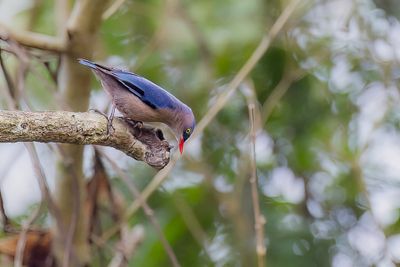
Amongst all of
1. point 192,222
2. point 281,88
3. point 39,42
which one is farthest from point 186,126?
point 281,88

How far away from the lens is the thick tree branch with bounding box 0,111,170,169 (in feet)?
6.86

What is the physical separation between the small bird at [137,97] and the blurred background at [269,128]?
1718mm

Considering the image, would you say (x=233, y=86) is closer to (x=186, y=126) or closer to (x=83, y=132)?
(x=186, y=126)

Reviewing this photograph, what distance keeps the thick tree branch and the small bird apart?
0.54 feet

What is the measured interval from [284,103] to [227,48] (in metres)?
0.50

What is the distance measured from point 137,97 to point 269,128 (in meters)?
2.22

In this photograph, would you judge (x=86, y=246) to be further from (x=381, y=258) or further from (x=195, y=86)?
(x=381, y=258)

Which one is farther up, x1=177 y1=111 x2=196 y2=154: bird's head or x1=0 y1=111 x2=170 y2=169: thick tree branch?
x1=0 y1=111 x2=170 y2=169: thick tree branch

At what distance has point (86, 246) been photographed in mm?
3816

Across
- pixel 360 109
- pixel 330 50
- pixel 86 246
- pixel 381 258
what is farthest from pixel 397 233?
pixel 86 246

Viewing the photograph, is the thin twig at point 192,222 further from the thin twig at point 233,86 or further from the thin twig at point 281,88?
the thin twig at point 233,86

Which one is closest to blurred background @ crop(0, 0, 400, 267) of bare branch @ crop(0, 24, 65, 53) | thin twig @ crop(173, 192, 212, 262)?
thin twig @ crop(173, 192, 212, 262)

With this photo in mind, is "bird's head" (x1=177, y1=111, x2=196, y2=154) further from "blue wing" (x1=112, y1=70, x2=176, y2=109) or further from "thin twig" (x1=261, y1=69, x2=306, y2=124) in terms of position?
"thin twig" (x1=261, y1=69, x2=306, y2=124)

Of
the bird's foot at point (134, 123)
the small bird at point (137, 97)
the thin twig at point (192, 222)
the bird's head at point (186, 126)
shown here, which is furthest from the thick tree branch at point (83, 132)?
the thin twig at point (192, 222)
